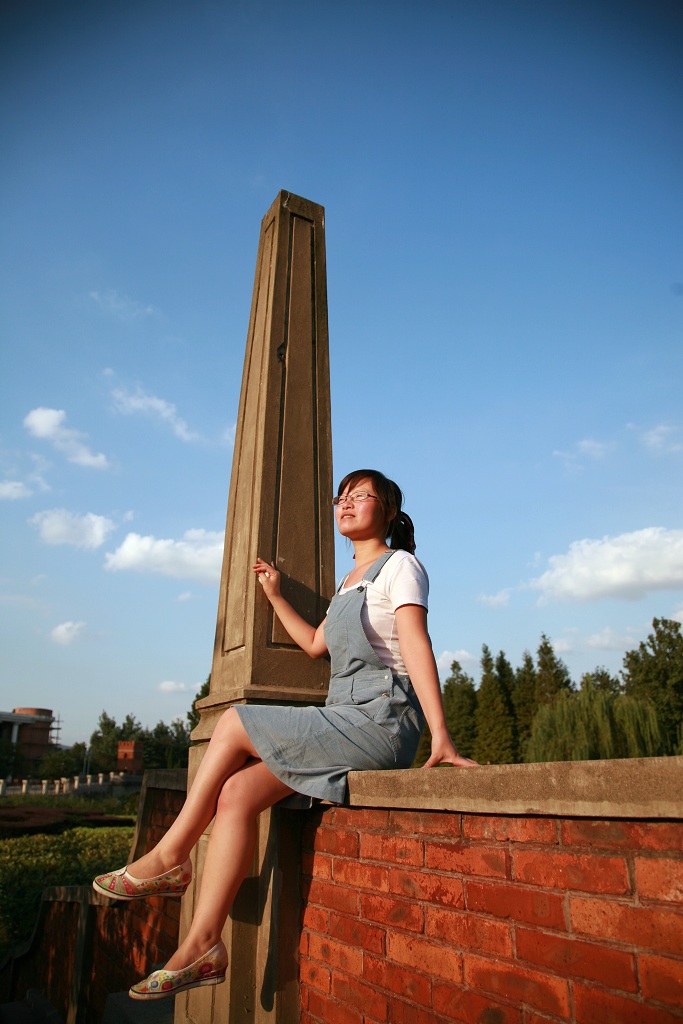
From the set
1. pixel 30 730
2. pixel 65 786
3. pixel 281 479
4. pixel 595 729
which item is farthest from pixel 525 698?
pixel 281 479

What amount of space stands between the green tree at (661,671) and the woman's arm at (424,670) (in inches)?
1466

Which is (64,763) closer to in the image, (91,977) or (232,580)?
(91,977)

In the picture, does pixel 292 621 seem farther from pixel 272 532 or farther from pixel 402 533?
pixel 402 533

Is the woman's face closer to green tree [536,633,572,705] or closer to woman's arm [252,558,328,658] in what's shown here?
woman's arm [252,558,328,658]

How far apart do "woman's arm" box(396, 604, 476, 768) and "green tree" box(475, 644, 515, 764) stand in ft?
143

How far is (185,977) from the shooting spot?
2188 mm

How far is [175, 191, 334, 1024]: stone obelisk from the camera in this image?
8.63ft

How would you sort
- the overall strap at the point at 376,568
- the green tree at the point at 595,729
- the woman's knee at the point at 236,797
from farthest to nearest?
1. the green tree at the point at 595,729
2. the overall strap at the point at 376,568
3. the woman's knee at the point at 236,797

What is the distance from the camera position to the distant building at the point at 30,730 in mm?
63656

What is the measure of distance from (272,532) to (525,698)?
5227 centimetres

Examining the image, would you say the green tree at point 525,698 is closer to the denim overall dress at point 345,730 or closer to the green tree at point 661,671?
the green tree at point 661,671

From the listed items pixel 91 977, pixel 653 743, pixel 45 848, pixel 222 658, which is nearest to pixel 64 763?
pixel 653 743

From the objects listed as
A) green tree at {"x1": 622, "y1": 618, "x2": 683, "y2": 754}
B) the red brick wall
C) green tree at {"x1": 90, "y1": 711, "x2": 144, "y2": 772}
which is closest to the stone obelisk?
the red brick wall

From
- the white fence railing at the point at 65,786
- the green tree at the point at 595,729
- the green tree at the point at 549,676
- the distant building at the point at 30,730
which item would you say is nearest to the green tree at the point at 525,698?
the green tree at the point at 549,676
